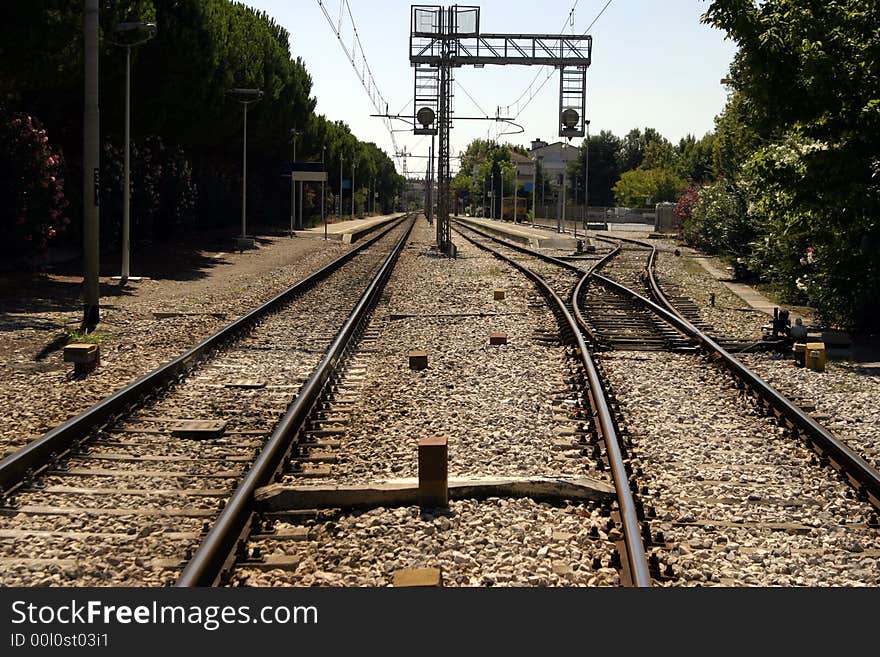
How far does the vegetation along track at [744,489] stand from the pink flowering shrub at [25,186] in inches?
631

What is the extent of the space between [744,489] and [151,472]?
4.19 meters

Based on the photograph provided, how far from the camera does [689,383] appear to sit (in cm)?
1177

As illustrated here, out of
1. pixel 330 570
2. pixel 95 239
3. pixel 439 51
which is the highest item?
A: pixel 439 51

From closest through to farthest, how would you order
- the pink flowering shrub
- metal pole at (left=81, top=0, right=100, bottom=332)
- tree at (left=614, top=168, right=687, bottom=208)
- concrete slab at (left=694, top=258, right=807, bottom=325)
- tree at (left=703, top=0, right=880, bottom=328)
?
tree at (left=703, top=0, right=880, bottom=328), metal pole at (left=81, top=0, right=100, bottom=332), concrete slab at (left=694, top=258, right=807, bottom=325), the pink flowering shrub, tree at (left=614, top=168, right=687, bottom=208)

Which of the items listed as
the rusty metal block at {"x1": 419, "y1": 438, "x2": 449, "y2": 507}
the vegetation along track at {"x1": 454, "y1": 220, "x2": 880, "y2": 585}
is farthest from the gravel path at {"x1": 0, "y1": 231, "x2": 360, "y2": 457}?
the vegetation along track at {"x1": 454, "y1": 220, "x2": 880, "y2": 585}

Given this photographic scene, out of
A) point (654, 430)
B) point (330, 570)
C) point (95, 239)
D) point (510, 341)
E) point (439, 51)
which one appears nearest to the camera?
point (330, 570)

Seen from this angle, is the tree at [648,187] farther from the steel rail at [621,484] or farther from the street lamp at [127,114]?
the steel rail at [621,484]

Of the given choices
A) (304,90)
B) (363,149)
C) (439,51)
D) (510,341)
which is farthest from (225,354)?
(363,149)

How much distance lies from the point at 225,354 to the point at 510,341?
157 inches

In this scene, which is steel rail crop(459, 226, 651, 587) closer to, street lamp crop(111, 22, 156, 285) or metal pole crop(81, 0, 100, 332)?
metal pole crop(81, 0, 100, 332)

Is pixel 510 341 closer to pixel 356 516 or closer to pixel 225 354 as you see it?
pixel 225 354

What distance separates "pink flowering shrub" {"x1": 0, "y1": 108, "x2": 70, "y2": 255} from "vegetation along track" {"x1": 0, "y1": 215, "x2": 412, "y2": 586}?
1167 cm

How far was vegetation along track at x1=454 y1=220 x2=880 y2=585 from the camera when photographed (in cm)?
597

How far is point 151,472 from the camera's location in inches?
304
